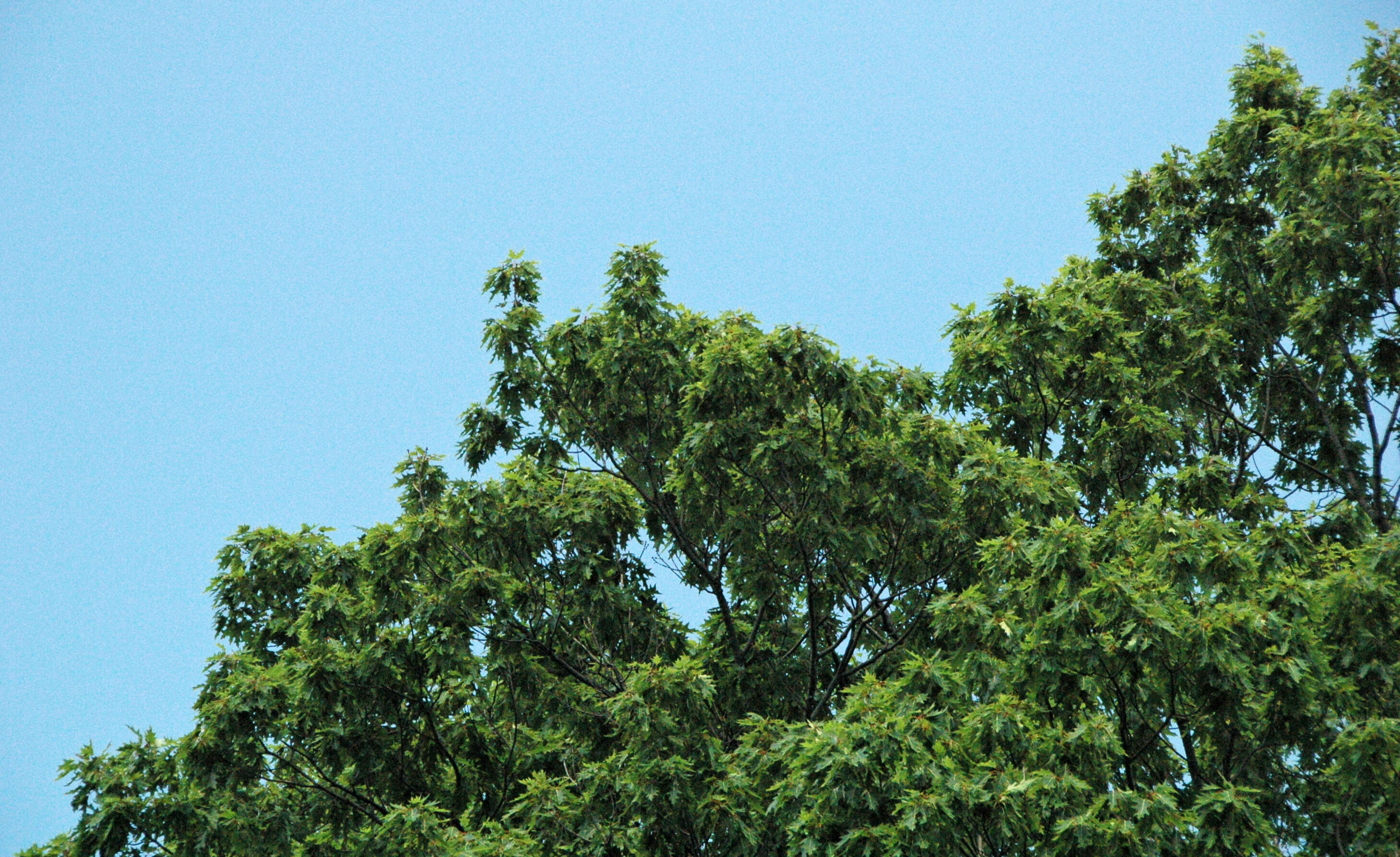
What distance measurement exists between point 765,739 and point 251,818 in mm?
5687

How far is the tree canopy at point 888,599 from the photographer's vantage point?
35.4ft

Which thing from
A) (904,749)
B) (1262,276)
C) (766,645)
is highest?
(1262,276)

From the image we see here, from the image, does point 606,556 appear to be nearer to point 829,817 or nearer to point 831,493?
point 831,493


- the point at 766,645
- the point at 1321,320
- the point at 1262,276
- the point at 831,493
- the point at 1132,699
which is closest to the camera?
the point at 1132,699

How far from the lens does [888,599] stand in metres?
15.3

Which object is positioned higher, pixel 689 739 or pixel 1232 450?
pixel 1232 450

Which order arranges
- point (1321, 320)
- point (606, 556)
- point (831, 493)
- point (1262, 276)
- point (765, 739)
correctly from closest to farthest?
point (765, 739), point (831, 493), point (606, 556), point (1321, 320), point (1262, 276)

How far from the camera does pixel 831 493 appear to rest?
1394 centimetres

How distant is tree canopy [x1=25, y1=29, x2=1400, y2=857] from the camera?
35.4ft

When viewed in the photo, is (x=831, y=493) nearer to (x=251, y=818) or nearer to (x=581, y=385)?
(x=581, y=385)

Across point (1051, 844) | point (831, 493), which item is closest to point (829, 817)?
point (1051, 844)

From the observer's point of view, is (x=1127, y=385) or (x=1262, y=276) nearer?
(x=1127, y=385)

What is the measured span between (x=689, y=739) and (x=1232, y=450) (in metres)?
11.0

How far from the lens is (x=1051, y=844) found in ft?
33.3
